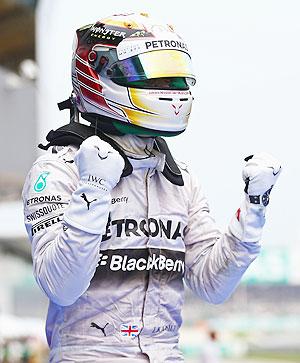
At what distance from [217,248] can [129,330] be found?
0.91ft

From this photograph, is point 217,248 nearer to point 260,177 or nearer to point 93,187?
point 260,177

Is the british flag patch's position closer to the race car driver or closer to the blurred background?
the race car driver

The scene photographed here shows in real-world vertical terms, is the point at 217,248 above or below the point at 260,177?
below

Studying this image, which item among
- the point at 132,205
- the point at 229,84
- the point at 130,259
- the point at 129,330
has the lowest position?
the point at 129,330

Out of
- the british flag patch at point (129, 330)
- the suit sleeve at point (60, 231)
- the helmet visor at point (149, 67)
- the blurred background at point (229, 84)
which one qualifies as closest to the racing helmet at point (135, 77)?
the helmet visor at point (149, 67)

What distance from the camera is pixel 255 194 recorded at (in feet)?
7.45

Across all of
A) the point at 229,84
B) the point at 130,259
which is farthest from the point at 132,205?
the point at 229,84

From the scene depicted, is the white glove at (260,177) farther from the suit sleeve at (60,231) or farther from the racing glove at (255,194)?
the suit sleeve at (60,231)

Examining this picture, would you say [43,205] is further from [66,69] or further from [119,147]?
[66,69]

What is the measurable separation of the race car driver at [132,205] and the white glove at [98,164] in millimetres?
95

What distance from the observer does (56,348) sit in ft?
7.56

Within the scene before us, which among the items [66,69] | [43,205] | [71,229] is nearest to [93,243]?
[71,229]

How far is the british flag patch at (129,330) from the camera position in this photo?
2258 millimetres

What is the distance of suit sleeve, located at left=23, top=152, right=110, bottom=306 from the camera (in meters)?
2.06
